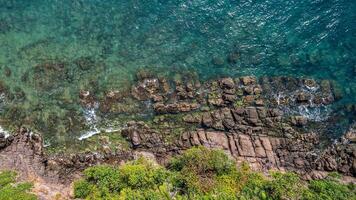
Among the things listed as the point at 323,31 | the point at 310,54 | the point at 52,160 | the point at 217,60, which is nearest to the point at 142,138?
the point at 52,160

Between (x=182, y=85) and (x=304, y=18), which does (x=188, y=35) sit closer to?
(x=182, y=85)

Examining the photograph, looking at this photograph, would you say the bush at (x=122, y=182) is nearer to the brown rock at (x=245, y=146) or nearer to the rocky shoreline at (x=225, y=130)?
the rocky shoreline at (x=225, y=130)

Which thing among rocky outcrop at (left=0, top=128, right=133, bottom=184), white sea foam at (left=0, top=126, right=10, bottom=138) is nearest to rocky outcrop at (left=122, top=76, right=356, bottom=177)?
rocky outcrop at (left=0, top=128, right=133, bottom=184)

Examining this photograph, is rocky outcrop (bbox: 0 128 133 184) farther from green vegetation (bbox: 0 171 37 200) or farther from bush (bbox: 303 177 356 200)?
bush (bbox: 303 177 356 200)

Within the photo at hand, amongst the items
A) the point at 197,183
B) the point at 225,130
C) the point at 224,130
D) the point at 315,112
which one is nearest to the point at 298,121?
the point at 315,112

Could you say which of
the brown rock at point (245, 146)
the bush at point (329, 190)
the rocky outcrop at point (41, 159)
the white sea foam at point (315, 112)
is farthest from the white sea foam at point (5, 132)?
the white sea foam at point (315, 112)
